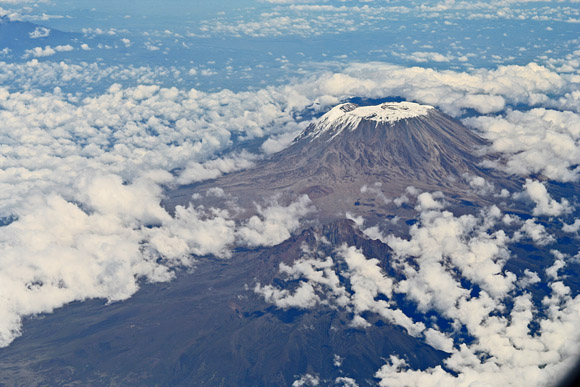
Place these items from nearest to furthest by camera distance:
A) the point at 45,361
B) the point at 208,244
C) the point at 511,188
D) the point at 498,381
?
the point at 498,381
the point at 45,361
the point at 208,244
the point at 511,188

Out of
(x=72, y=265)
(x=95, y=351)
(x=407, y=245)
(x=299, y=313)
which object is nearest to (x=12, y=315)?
(x=72, y=265)

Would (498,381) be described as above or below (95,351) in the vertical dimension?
above

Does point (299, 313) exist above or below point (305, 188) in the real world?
below

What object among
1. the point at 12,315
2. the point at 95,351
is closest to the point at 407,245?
the point at 95,351

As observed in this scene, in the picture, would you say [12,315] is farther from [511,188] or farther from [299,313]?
[511,188]

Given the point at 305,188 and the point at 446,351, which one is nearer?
the point at 446,351

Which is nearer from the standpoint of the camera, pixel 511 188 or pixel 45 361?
pixel 45 361

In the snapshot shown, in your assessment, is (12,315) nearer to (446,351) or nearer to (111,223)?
(111,223)

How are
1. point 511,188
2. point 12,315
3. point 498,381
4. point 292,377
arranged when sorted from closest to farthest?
1. point 498,381
2. point 292,377
3. point 12,315
4. point 511,188

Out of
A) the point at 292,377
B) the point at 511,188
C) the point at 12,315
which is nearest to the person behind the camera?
the point at 292,377
